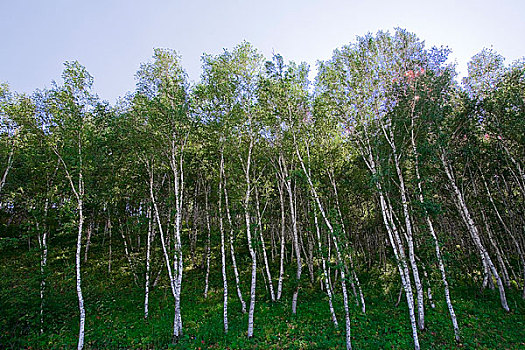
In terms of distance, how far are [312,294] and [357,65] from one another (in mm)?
14048

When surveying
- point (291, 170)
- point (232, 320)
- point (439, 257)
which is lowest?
point (232, 320)

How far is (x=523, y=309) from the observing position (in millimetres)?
13094

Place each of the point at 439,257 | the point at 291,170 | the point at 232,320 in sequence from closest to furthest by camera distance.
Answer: the point at 439,257 → the point at 232,320 → the point at 291,170

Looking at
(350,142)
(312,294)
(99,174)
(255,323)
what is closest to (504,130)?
(350,142)

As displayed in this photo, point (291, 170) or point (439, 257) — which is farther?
point (291, 170)

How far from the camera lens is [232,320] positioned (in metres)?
13.4

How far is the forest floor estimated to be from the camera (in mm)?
10922

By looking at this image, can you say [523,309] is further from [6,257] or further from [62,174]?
[6,257]

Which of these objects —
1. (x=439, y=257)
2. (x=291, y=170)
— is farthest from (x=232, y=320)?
(x=439, y=257)

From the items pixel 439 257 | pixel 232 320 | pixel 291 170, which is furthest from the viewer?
pixel 291 170

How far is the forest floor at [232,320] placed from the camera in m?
10.9

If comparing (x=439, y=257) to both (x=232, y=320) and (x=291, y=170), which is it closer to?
(x=291, y=170)

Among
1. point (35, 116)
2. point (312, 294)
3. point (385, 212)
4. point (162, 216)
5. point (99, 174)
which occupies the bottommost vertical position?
point (312, 294)

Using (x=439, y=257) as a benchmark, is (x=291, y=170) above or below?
above
